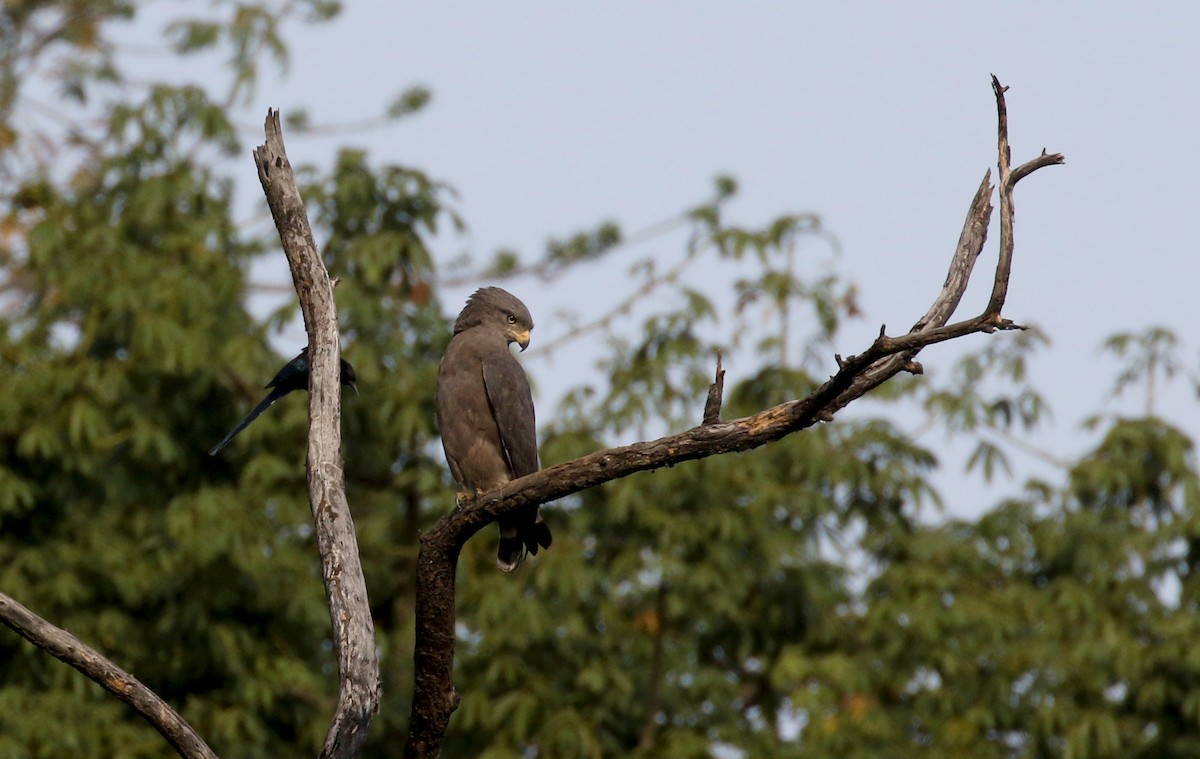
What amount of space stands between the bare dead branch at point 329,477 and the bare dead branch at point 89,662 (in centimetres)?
52

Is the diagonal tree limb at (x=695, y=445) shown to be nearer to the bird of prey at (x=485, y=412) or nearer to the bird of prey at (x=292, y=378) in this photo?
the bird of prey at (x=292, y=378)

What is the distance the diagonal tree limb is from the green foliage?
3.28 m

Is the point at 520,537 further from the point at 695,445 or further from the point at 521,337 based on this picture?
the point at 695,445

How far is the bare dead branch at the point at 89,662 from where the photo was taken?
14.1ft

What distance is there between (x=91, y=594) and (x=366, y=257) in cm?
252

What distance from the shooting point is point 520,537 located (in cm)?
590

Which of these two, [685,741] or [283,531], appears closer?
[685,741]

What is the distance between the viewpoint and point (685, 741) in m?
8.09

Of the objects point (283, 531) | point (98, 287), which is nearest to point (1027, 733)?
point (283, 531)

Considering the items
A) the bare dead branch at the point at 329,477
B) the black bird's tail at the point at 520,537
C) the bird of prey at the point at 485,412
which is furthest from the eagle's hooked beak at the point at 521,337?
the bare dead branch at the point at 329,477

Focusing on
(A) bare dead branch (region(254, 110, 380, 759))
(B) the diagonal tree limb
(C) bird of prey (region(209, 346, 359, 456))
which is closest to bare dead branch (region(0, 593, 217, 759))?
(A) bare dead branch (region(254, 110, 380, 759))

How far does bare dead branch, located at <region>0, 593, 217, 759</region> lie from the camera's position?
4.30 meters

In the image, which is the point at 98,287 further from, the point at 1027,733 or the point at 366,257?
the point at 1027,733

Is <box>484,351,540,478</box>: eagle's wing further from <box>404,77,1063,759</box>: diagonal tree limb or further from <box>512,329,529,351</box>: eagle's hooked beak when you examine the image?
<box>404,77,1063,759</box>: diagonal tree limb
